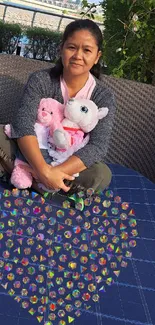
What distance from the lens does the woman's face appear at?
200 cm

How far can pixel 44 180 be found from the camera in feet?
6.27

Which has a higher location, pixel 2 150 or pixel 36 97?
pixel 36 97

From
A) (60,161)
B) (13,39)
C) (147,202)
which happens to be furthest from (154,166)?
(13,39)

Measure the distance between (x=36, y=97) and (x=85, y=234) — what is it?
705 millimetres

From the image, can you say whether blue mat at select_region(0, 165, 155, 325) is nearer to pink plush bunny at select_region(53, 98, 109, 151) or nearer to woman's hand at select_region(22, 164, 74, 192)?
woman's hand at select_region(22, 164, 74, 192)

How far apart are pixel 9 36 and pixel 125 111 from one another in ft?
16.5

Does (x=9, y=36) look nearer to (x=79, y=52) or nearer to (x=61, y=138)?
(x=79, y=52)

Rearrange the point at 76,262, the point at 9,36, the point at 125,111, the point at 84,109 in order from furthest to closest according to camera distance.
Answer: the point at 9,36, the point at 125,111, the point at 84,109, the point at 76,262

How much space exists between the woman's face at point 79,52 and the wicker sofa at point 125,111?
0.46 meters

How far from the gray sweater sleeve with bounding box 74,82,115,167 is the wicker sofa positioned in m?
0.35

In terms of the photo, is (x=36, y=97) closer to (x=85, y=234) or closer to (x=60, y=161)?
(x=60, y=161)

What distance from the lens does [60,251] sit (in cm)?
158

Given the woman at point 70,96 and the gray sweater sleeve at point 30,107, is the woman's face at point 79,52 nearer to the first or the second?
the woman at point 70,96

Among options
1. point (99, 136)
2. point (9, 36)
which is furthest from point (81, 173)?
point (9, 36)
